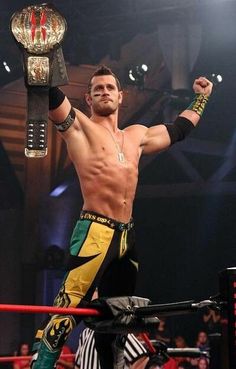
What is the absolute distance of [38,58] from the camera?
2.96 meters

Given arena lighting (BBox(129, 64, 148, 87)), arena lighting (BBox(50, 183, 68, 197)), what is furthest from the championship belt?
arena lighting (BBox(50, 183, 68, 197))

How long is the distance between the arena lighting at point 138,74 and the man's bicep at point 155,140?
7451mm

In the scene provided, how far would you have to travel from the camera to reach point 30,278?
12203 mm

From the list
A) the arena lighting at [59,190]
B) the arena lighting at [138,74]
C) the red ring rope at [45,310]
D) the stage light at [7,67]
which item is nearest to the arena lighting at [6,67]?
the stage light at [7,67]

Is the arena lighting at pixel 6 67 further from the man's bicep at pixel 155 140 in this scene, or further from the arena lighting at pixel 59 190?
the man's bicep at pixel 155 140

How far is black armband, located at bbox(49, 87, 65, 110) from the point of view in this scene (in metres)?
3.23

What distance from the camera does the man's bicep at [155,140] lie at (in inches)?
149

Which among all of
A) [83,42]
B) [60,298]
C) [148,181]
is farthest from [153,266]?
[60,298]

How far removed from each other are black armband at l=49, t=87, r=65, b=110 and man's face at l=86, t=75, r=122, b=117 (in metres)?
0.36

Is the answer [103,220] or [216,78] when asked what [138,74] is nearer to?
[216,78]

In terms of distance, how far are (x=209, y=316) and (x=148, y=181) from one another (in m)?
3.16

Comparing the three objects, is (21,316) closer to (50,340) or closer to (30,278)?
(30,278)

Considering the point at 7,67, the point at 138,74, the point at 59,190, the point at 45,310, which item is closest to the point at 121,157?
the point at 45,310

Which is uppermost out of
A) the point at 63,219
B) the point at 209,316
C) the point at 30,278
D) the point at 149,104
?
the point at 149,104
